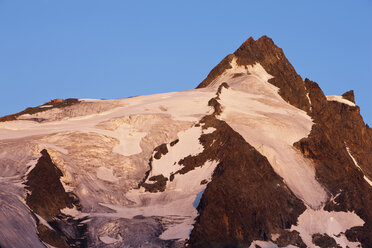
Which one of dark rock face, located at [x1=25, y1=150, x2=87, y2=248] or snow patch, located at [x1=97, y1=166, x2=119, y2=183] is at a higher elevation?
snow patch, located at [x1=97, y1=166, x2=119, y2=183]

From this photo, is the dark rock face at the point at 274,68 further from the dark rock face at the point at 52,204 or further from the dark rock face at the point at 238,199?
the dark rock face at the point at 52,204

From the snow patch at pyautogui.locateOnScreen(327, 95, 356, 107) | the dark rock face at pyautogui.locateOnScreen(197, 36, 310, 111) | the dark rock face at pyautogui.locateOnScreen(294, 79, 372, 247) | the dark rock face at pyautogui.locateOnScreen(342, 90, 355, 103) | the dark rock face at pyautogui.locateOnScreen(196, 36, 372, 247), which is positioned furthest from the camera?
the dark rock face at pyautogui.locateOnScreen(342, 90, 355, 103)

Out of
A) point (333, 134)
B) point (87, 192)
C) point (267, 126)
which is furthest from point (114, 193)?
point (333, 134)

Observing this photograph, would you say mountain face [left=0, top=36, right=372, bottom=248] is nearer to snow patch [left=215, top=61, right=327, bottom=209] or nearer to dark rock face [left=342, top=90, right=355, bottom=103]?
snow patch [left=215, top=61, right=327, bottom=209]

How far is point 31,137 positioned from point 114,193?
15982mm

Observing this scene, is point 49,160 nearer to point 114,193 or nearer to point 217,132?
point 114,193

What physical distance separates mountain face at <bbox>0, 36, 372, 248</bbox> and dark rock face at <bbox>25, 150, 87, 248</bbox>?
0.59ft

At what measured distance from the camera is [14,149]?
136 meters

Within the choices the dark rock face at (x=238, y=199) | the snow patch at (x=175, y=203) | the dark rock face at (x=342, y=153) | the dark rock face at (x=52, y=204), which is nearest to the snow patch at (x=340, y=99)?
the dark rock face at (x=342, y=153)

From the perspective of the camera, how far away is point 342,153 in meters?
154

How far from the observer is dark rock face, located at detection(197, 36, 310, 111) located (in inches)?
7062

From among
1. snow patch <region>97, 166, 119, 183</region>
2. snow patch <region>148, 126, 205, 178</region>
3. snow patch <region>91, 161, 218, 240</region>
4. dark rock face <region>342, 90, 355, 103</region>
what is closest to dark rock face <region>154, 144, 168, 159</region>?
snow patch <region>148, 126, 205, 178</region>

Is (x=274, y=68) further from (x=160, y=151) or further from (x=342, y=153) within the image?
(x=160, y=151)

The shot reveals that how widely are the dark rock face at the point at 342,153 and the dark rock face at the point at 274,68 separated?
249 cm
